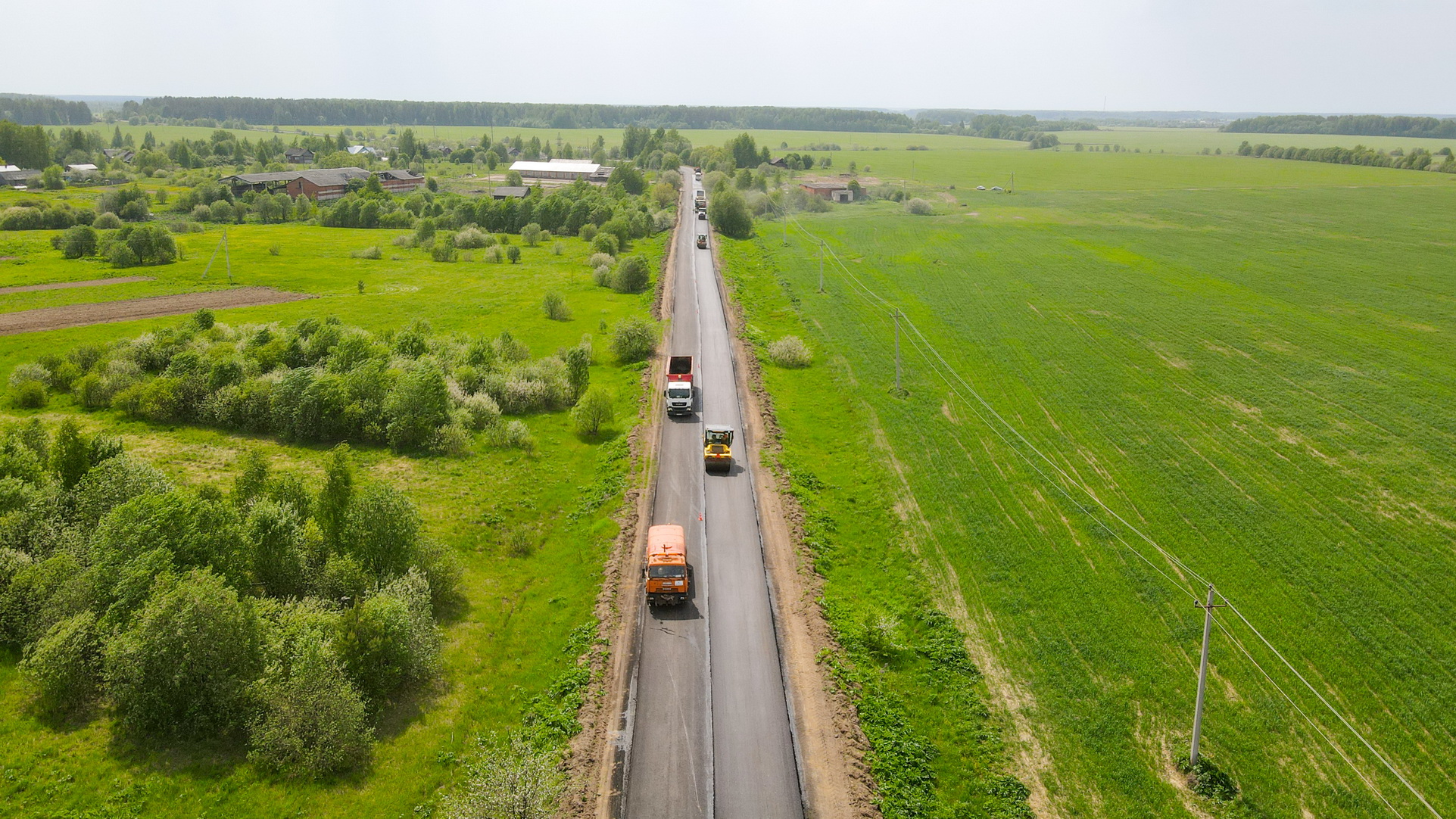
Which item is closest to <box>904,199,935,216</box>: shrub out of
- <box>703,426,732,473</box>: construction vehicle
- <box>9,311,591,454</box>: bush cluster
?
<box>9,311,591,454</box>: bush cluster

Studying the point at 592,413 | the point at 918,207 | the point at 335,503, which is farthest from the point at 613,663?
the point at 918,207

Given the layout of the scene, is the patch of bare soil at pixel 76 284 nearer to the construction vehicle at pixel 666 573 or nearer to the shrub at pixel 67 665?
the shrub at pixel 67 665

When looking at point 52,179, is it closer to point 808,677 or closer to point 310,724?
point 310,724

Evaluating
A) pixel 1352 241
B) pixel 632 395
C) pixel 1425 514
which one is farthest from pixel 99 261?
pixel 1352 241

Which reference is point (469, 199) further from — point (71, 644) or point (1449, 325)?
point (1449, 325)

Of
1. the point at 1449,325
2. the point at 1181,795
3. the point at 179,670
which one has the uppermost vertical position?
the point at 1449,325

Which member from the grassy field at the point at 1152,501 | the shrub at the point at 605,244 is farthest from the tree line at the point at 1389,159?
the shrub at the point at 605,244
